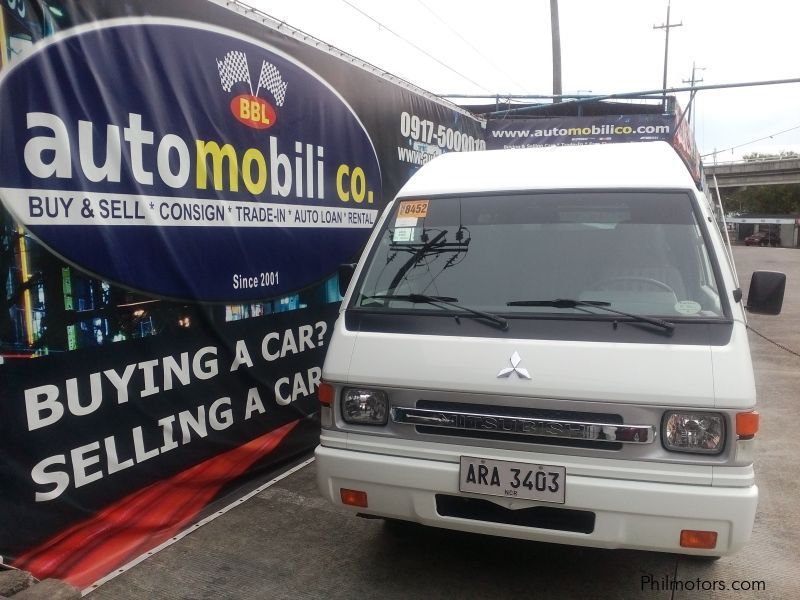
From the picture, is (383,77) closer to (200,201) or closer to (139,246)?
(200,201)

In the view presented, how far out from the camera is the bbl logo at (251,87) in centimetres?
448

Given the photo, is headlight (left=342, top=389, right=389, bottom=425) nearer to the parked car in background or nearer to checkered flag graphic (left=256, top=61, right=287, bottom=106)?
checkered flag graphic (left=256, top=61, right=287, bottom=106)

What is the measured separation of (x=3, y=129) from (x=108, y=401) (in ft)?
4.93

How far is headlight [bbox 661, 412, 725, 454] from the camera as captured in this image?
2.67m

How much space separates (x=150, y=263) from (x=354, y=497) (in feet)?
6.26

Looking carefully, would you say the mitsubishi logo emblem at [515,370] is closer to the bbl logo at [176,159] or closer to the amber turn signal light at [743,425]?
the amber turn signal light at [743,425]

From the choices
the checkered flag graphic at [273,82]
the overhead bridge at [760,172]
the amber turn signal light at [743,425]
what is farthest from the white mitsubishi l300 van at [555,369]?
the overhead bridge at [760,172]

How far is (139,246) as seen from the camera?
3.86 metres

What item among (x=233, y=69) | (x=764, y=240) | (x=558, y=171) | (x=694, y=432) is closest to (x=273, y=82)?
(x=233, y=69)

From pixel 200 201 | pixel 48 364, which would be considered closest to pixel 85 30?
pixel 200 201

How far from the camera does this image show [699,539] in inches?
104

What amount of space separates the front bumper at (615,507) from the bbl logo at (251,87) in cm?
281

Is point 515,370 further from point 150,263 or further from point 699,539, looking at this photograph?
point 150,263

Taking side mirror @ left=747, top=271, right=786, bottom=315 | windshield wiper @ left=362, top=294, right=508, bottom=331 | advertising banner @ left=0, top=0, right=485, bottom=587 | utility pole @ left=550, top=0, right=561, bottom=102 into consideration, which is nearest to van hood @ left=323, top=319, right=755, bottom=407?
windshield wiper @ left=362, top=294, right=508, bottom=331
